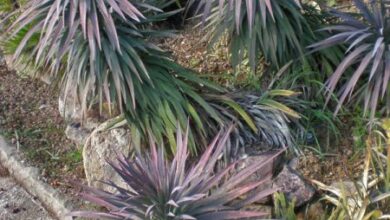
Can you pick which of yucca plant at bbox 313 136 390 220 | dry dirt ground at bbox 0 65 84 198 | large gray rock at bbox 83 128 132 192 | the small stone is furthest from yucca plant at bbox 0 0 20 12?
yucca plant at bbox 313 136 390 220

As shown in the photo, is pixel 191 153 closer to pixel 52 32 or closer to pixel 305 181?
pixel 305 181

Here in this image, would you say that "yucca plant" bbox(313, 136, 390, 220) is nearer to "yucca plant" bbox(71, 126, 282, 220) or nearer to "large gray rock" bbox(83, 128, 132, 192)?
"yucca plant" bbox(71, 126, 282, 220)

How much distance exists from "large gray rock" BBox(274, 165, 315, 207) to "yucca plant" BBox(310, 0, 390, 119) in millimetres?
511

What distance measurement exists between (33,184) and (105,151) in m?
0.73

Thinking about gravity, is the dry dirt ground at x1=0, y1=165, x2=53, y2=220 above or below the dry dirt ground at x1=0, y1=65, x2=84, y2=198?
below

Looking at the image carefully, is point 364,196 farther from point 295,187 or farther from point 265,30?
point 265,30

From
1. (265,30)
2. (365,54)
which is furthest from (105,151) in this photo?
(365,54)

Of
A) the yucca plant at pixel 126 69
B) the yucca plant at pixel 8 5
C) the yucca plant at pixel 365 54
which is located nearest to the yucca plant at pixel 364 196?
the yucca plant at pixel 365 54

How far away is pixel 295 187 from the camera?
4.05 meters

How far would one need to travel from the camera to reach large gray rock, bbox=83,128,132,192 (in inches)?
172

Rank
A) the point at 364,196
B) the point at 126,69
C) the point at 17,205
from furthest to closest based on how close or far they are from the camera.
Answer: the point at 17,205, the point at 126,69, the point at 364,196

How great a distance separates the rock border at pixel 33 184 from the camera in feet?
15.0

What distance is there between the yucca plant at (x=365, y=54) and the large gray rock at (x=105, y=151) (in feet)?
4.60

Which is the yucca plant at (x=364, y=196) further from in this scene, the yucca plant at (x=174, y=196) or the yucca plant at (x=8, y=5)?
the yucca plant at (x=8, y=5)
